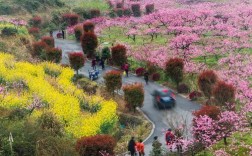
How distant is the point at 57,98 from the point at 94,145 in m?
9.70

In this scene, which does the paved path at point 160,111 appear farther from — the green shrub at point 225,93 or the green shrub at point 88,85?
the green shrub at point 225,93

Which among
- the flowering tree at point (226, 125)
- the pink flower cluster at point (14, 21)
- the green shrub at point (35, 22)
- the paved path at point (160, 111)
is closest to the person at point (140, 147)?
the paved path at point (160, 111)

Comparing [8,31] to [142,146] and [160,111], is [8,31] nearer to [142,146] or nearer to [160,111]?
[160,111]

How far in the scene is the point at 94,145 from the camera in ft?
71.9

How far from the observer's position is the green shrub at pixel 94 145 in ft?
71.3

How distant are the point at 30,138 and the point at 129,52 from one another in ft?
103

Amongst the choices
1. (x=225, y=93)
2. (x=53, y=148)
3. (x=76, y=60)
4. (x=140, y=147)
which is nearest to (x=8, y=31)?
(x=76, y=60)

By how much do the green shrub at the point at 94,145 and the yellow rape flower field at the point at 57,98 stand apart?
164 inches

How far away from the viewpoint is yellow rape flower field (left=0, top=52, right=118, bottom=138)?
27.5 m

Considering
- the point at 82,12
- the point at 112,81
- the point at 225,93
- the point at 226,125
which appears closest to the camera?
Result: the point at 226,125

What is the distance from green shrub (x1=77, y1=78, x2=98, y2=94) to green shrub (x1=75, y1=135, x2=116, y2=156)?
1553 centimetres

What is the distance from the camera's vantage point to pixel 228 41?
50.0 metres

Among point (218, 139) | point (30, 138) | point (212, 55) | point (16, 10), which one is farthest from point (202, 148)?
point (16, 10)

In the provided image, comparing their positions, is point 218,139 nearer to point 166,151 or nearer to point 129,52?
point 166,151
